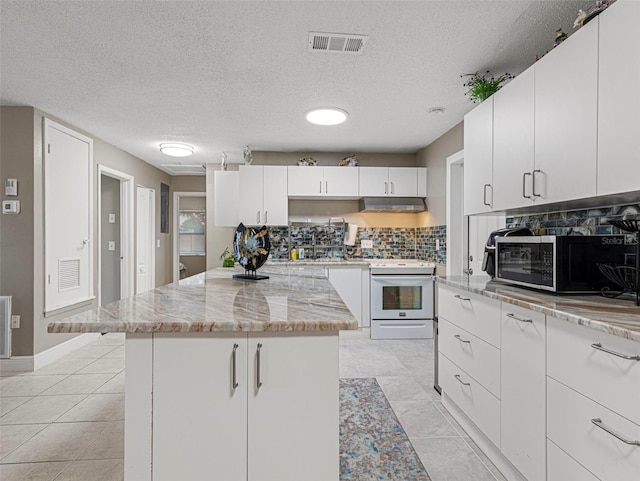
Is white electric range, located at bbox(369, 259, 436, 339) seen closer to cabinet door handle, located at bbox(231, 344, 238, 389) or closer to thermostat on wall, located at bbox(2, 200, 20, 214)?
cabinet door handle, located at bbox(231, 344, 238, 389)

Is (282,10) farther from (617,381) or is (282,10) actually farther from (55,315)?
(55,315)

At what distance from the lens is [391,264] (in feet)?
14.7

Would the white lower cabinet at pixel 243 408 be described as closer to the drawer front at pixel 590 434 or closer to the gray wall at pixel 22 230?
the drawer front at pixel 590 434

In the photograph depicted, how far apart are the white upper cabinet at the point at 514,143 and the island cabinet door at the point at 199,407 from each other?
5.85ft

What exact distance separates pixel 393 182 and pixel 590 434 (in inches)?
152

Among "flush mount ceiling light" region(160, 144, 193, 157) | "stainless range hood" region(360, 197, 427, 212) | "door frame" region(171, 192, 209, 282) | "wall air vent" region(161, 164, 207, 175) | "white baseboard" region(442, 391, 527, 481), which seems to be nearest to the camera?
"white baseboard" region(442, 391, 527, 481)

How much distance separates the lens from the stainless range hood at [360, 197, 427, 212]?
475 cm

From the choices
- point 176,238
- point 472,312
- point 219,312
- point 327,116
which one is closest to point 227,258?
point 176,238

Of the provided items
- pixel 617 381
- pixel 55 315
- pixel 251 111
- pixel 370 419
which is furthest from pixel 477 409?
pixel 55 315

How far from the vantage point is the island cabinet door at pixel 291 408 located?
124 cm

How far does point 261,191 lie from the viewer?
480cm

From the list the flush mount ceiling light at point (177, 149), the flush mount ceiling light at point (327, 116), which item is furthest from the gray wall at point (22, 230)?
the flush mount ceiling light at point (327, 116)

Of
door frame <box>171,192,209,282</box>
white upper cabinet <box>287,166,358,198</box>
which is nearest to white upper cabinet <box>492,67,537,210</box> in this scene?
white upper cabinet <box>287,166,358,198</box>

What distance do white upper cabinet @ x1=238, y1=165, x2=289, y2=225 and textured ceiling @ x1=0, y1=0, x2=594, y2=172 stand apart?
90 centimetres
